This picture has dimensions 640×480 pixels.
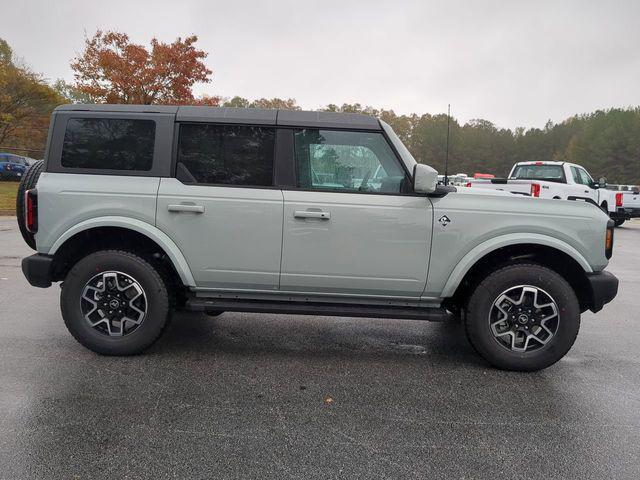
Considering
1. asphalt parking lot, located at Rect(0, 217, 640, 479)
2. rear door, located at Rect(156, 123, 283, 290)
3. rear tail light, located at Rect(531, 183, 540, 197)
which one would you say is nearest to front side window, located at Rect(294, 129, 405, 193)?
rear door, located at Rect(156, 123, 283, 290)

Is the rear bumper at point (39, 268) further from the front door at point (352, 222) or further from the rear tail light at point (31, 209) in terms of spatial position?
the front door at point (352, 222)

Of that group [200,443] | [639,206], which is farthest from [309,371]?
[639,206]

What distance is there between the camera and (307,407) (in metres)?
3.29

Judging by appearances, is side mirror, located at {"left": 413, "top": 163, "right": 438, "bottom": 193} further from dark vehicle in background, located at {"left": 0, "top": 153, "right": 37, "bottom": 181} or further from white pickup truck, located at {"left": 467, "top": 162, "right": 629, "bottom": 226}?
dark vehicle in background, located at {"left": 0, "top": 153, "right": 37, "bottom": 181}

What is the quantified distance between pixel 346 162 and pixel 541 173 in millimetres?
14198

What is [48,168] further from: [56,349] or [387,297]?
[387,297]

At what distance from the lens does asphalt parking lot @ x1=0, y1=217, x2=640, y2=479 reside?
263 centimetres

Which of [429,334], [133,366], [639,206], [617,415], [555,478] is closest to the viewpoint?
[555,478]

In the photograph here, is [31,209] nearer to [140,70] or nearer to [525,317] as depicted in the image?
[525,317]

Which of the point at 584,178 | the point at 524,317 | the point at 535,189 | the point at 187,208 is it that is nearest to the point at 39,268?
the point at 187,208

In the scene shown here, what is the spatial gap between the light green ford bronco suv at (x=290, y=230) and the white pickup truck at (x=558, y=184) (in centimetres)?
1077

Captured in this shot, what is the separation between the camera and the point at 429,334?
503cm

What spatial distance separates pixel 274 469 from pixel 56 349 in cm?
262

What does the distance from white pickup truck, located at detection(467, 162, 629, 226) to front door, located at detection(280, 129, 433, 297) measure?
434 inches
